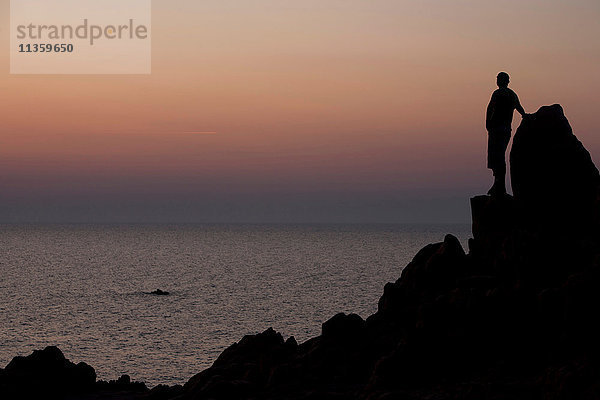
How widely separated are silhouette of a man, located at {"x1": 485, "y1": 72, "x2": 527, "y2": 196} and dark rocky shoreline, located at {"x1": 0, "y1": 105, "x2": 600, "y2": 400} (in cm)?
60

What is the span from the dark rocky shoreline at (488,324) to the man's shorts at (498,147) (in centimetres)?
70

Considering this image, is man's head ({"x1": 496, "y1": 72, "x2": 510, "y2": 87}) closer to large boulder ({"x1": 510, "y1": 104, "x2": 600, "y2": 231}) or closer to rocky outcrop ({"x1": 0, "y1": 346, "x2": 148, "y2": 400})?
large boulder ({"x1": 510, "y1": 104, "x2": 600, "y2": 231})

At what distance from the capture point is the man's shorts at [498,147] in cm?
2709

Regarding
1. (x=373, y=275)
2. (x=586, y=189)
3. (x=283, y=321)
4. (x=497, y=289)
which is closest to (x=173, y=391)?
(x=497, y=289)

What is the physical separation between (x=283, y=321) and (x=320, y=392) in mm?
70564

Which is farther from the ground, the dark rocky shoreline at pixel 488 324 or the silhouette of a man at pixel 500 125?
the silhouette of a man at pixel 500 125

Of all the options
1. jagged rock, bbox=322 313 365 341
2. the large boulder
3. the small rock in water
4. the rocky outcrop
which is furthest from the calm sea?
the large boulder

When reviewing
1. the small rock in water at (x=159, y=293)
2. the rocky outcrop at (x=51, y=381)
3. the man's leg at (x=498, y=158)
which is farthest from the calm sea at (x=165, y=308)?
the man's leg at (x=498, y=158)

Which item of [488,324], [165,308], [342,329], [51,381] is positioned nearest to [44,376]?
[51,381]

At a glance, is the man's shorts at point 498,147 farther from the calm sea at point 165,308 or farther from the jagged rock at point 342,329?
the calm sea at point 165,308

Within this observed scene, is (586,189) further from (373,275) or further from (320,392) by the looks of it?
(373,275)

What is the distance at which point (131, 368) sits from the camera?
6119 centimetres

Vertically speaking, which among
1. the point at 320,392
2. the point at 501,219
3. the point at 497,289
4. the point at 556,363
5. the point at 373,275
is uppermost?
the point at 501,219

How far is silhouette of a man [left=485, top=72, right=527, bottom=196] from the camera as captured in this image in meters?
26.6
